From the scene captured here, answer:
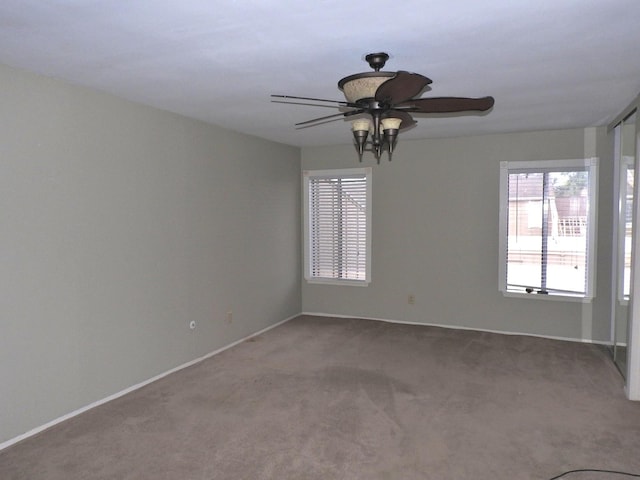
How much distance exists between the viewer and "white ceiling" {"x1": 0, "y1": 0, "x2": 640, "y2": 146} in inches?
79.8

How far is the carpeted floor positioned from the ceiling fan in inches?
71.6

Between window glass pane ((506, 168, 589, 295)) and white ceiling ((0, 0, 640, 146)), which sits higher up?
white ceiling ((0, 0, 640, 146))

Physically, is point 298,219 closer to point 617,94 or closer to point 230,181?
point 230,181

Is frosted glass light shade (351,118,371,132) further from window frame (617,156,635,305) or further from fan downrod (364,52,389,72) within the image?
window frame (617,156,635,305)

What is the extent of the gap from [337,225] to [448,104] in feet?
12.5

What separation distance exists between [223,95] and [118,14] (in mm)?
1430

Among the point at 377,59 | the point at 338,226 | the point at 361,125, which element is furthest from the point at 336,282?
the point at 377,59

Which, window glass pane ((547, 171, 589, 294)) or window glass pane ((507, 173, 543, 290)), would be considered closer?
window glass pane ((547, 171, 589, 294))

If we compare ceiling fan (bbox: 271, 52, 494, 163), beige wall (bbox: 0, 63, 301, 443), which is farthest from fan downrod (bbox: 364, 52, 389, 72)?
beige wall (bbox: 0, 63, 301, 443)

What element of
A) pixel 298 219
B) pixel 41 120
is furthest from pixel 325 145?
pixel 41 120

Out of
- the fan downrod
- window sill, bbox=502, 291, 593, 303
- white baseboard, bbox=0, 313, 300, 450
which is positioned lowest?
white baseboard, bbox=0, 313, 300, 450

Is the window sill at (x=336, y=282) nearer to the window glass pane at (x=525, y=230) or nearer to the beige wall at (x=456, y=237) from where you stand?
the beige wall at (x=456, y=237)

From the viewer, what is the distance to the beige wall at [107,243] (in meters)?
2.87

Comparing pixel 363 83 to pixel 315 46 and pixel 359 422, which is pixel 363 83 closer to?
pixel 315 46
